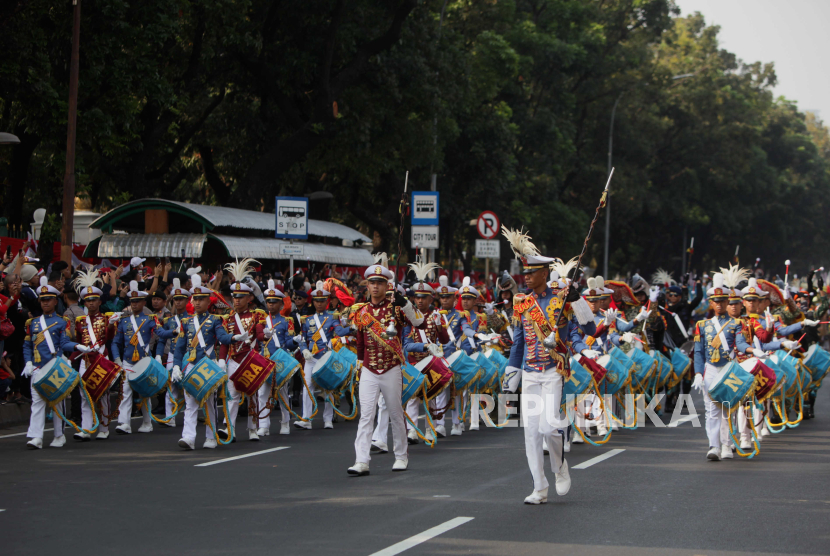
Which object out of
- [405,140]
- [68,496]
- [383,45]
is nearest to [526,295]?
[68,496]

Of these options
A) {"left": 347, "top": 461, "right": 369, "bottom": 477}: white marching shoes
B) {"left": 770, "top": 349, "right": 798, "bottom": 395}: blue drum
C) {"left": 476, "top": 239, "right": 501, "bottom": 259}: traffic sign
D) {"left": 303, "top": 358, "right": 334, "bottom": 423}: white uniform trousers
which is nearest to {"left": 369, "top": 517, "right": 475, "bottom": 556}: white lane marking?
{"left": 347, "top": 461, "right": 369, "bottom": 477}: white marching shoes

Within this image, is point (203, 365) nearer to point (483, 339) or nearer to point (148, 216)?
point (483, 339)

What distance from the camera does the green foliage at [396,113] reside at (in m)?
22.0

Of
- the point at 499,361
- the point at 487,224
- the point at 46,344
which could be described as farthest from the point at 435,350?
the point at 487,224

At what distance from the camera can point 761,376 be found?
11.3 m

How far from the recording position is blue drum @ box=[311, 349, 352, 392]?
13.8m

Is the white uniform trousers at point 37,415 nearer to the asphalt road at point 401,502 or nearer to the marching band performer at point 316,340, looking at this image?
the asphalt road at point 401,502

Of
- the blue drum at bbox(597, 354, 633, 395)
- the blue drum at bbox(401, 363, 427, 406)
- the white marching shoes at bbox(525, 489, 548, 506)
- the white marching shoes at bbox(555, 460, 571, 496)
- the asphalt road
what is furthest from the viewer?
the blue drum at bbox(597, 354, 633, 395)

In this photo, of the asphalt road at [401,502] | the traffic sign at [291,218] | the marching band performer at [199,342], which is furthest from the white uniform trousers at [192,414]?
the traffic sign at [291,218]

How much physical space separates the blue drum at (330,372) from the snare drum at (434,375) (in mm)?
1561

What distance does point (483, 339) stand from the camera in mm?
13531

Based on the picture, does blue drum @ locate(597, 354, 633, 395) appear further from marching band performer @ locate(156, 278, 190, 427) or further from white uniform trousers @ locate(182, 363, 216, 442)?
marching band performer @ locate(156, 278, 190, 427)

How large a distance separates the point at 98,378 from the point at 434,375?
4.10 m

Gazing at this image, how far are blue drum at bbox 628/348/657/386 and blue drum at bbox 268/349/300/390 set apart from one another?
457cm
